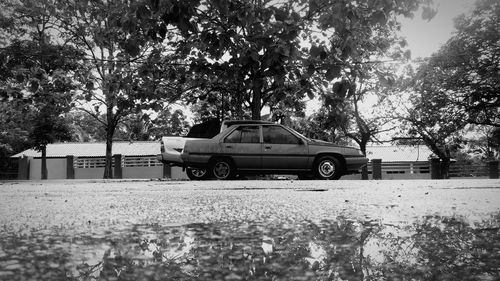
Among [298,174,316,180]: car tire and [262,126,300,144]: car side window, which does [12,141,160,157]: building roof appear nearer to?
[298,174,316,180]: car tire

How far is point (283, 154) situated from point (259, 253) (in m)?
10.9

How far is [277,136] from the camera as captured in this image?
12.2 m

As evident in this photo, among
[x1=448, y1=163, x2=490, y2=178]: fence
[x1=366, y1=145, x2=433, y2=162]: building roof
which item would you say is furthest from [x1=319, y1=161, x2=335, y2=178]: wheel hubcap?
[x1=366, y1=145, x2=433, y2=162]: building roof

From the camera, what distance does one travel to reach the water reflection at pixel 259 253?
37.4 inches

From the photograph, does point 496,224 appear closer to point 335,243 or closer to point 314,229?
point 314,229

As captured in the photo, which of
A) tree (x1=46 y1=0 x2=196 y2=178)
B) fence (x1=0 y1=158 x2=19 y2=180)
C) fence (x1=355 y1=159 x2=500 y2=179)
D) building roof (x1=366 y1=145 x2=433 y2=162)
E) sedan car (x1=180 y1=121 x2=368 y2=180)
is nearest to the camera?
tree (x1=46 y1=0 x2=196 y2=178)

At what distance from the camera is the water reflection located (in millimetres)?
950

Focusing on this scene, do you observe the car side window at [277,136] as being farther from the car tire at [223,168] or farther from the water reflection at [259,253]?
the water reflection at [259,253]

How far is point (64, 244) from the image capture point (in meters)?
1.42

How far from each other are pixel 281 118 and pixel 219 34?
1528cm

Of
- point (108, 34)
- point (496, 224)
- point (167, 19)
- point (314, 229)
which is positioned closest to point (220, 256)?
A: point (314, 229)

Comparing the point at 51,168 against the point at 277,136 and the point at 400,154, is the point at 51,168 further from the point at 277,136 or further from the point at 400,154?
the point at 400,154

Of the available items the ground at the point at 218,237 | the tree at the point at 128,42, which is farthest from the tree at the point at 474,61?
the ground at the point at 218,237

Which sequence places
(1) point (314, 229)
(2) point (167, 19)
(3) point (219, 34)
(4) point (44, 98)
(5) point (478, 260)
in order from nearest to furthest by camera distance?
(5) point (478, 260) → (1) point (314, 229) → (2) point (167, 19) → (3) point (219, 34) → (4) point (44, 98)
